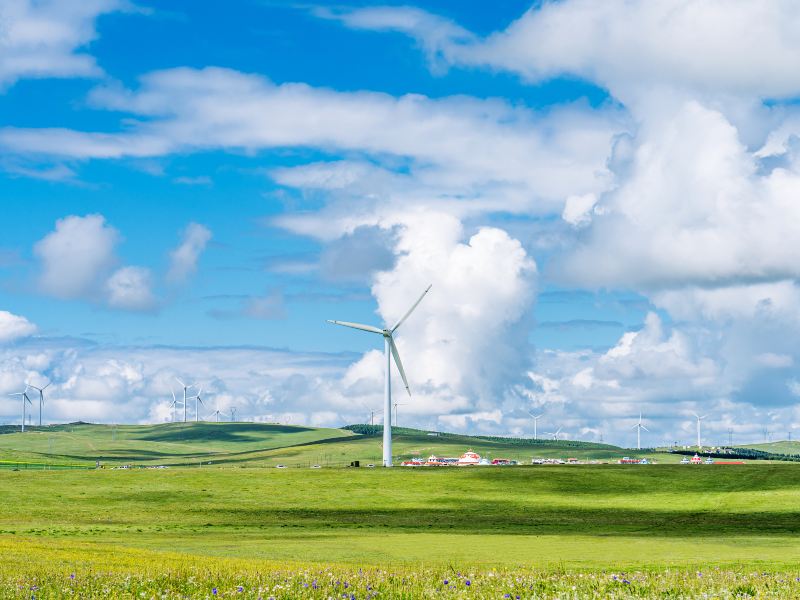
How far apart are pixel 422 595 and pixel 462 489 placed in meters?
122

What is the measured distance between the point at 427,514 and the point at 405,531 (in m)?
27.1

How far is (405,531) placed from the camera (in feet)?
289

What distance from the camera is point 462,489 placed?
146 meters

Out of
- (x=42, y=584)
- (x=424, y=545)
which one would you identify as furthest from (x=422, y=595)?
(x=424, y=545)

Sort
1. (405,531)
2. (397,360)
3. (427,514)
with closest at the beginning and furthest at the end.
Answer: (405,531) → (427,514) → (397,360)

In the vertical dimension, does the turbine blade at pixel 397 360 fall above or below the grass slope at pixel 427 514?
above

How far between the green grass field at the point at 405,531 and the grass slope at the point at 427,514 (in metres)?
Result: 0.30

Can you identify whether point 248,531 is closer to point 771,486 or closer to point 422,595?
point 422,595

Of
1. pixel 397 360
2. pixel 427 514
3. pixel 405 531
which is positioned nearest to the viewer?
pixel 405 531

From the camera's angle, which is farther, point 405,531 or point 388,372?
point 388,372

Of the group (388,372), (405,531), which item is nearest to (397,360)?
(388,372)

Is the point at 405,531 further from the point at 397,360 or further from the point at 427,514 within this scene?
the point at 397,360

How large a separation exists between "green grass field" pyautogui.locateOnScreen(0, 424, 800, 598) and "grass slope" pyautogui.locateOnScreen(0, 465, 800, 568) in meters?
0.30

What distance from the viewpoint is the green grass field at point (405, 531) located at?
1131 inches
